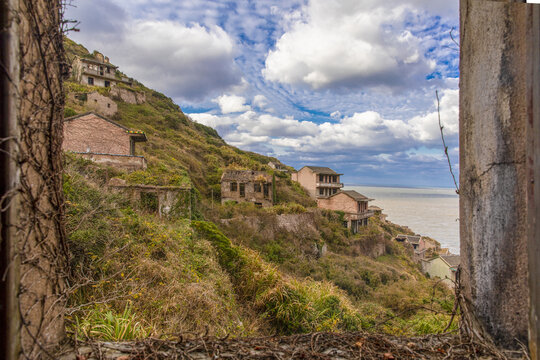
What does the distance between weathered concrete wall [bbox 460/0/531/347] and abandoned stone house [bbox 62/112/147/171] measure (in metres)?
12.9

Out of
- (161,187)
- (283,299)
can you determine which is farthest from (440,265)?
(161,187)

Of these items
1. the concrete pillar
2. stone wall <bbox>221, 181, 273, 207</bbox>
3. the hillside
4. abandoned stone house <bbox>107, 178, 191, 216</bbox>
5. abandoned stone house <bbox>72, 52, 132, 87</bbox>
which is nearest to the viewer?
the concrete pillar

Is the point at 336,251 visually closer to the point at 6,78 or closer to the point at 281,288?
the point at 281,288

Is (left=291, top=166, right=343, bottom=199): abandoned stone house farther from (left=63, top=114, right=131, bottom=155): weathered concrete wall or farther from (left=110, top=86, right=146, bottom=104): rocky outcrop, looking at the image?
(left=110, top=86, right=146, bottom=104): rocky outcrop

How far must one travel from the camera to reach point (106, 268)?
3.95 m

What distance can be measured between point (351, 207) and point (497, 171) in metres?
27.0

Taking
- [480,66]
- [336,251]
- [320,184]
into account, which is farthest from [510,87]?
[320,184]

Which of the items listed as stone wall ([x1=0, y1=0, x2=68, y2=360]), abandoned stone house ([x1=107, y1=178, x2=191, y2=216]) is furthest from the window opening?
stone wall ([x1=0, y1=0, x2=68, y2=360])

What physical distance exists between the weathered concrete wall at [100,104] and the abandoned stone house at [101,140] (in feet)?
62.4

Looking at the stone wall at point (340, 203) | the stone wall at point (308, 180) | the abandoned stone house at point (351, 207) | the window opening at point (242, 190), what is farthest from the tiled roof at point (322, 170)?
the window opening at point (242, 190)

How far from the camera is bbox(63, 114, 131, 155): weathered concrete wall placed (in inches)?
490

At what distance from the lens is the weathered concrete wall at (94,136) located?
490 inches

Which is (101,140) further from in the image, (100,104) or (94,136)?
(100,104)

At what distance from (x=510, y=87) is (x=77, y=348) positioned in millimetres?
3082
